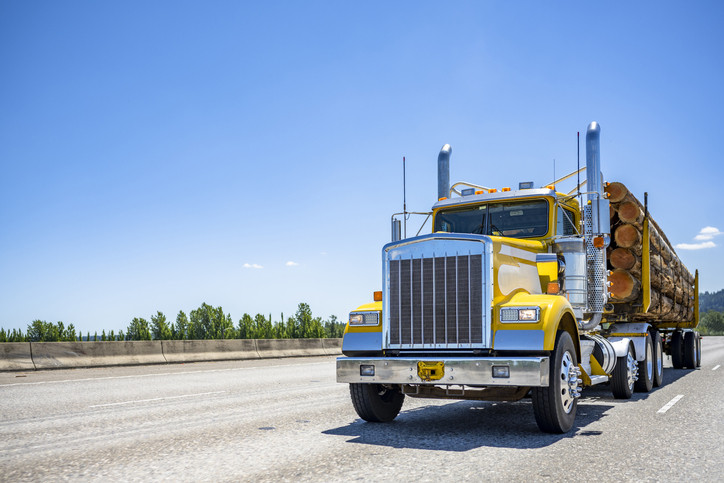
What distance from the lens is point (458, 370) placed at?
671 centimetres

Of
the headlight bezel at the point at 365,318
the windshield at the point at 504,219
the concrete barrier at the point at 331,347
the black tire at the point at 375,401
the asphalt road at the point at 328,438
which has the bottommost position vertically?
the concrete barrier at the point at 331,347

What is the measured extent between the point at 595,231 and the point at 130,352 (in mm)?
13519

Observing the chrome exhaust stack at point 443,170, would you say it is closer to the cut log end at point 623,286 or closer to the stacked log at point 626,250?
the stacked log at point 626,250

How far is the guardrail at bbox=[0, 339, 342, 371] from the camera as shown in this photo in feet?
51.3

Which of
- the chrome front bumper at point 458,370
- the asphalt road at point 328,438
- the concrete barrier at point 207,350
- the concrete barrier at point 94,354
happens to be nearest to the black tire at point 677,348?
the asphalt road at point 328,438

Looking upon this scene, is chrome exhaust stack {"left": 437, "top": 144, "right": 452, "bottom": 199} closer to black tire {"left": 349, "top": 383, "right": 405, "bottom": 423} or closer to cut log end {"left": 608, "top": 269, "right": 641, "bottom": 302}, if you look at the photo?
cut log end {"left": 608, "top": 269, "right": 641, "bottom": 302}

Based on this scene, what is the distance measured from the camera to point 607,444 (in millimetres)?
6469

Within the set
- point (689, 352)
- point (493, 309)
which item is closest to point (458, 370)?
point (493, 309)

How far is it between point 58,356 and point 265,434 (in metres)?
11.4

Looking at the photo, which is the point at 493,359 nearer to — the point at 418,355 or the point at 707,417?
the point at 418,355

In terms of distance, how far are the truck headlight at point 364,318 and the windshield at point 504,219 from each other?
2.12 meters

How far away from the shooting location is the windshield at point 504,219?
28.6 feet

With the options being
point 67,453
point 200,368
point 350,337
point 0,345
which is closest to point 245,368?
point 200,368

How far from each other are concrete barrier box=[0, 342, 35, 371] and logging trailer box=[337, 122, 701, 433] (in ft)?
35.6
